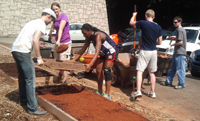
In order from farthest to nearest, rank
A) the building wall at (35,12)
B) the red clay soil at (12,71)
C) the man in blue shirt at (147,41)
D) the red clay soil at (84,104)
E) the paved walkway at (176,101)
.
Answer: the building wall at (35,12)
the red clay soil at (12,71)
the man in blue shirt at (147,41)
the paved walkway at (176,101)
the red clay soil at (84,104)

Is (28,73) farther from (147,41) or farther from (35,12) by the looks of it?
(35,12)

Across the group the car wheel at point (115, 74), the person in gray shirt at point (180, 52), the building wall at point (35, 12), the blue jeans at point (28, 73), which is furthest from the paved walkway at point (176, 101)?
the building wall at point (35, 12)

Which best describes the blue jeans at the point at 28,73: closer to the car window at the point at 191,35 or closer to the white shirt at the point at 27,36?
the white shirt at the point at 27,36

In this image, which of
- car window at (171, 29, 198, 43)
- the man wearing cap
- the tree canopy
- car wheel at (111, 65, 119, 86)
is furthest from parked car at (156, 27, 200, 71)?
the tree canopy

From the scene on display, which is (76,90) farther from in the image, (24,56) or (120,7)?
(120,7)

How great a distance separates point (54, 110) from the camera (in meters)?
4.57

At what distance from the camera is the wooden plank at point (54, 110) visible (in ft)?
13.7

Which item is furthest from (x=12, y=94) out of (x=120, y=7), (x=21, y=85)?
(x=120, y=7)

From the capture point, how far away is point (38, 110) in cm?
466

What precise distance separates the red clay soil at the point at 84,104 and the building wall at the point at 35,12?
15543 millimetres

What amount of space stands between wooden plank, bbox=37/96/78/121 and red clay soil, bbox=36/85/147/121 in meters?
0.17

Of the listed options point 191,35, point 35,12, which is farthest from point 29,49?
point 35,12

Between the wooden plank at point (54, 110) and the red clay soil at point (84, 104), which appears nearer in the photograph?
the wooden plank at point (54, 110)

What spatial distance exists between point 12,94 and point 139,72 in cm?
311
